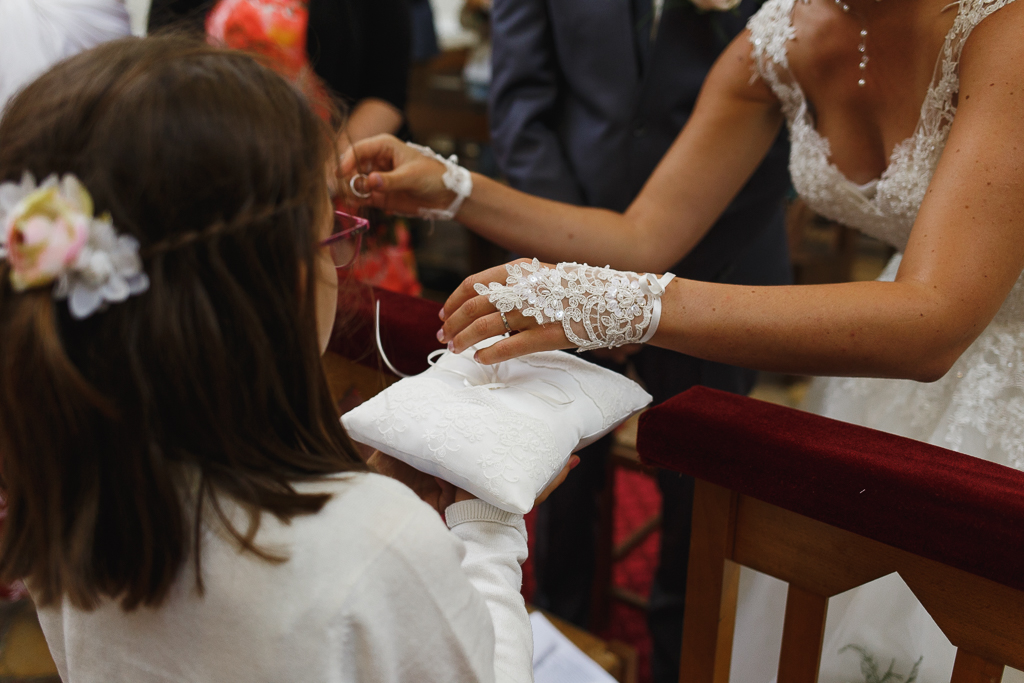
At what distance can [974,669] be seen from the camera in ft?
2.58

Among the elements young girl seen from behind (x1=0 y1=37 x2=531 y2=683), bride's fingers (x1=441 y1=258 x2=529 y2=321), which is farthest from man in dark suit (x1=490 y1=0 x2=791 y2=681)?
young girl seen from behind (x1=0 y1=37 x2=531 y2=683)

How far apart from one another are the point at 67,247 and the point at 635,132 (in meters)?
1.29

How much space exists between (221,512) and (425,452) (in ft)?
0.99

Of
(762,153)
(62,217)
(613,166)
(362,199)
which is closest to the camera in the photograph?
(62,217)

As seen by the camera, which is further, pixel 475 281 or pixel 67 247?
pixel 475 281

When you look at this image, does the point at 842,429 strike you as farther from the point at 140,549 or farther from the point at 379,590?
the point at 140,549

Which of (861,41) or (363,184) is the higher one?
(861,41)

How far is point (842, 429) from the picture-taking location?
859 millimetres

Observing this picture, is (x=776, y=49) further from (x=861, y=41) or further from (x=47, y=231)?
(x=47, y=231)

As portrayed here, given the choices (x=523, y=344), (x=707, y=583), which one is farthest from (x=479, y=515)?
(x=707, y=583)

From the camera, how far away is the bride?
3.11 feet

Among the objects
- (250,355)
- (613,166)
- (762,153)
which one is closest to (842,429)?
(250,355)

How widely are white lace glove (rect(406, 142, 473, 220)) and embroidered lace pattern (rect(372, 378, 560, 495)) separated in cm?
52

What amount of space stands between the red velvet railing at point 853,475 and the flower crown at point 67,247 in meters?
0.58
